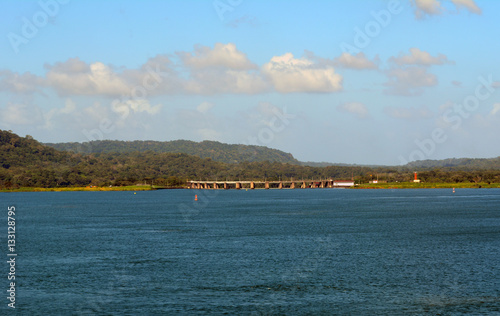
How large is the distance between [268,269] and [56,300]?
76.3 feet

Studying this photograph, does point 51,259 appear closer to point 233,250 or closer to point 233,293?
point 233,250

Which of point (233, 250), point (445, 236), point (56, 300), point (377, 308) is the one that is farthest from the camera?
point (445, 236)

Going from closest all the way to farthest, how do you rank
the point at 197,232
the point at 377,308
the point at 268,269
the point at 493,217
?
1. the point at 377,308
2. the point at 268,269
3. the point at 197,232
4. the point at 493,217

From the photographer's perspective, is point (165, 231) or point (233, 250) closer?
point (233, 250)

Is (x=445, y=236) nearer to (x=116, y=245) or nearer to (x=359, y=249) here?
(x=359, y=249)

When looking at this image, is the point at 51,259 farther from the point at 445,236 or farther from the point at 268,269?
the point at 445,236

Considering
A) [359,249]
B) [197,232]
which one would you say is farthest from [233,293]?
[197,232]

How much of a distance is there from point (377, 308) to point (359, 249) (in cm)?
3340

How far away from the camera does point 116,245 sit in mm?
83312

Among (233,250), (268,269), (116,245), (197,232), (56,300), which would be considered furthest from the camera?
(197,232)

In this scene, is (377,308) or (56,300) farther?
(56,300)

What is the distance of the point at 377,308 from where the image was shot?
Answer: 44562 mm

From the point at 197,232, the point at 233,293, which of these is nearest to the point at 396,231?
the point at 197,232

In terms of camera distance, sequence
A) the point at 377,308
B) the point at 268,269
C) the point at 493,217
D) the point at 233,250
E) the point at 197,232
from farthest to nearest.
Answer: the point at 493,217, the point at 197,232, the point at 233,250, the point at 268,269, the point at 377,308
